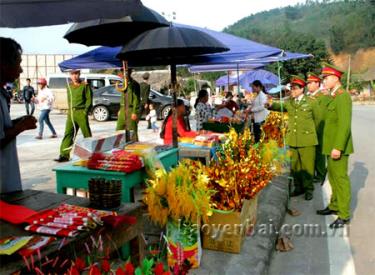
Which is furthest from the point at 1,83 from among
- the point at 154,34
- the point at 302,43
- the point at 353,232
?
the point at 302,43

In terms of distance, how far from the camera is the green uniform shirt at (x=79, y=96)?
7.56 m

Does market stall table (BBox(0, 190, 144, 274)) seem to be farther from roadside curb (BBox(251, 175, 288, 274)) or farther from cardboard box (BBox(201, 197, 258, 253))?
roadside curb (BBox(251, 175, 288, 274))

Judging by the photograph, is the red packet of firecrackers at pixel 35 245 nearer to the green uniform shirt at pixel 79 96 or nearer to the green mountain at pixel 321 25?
the green uniform shirt at pixel 79 96

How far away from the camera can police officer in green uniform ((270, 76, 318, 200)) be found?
578 centimetres

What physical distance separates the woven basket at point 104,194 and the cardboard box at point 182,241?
2.93 feet

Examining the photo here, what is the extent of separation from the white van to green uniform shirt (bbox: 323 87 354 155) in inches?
602

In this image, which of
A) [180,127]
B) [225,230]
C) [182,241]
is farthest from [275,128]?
[182,241]

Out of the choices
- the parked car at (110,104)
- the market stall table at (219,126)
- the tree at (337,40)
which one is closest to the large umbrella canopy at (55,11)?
the market stall table at (219,126)

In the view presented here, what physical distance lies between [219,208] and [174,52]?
2.25m

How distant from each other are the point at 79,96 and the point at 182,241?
506 centimetres

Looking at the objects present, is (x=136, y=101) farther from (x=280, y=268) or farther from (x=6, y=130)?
(x=6, y=130)

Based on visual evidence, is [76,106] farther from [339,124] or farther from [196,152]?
[339,124]

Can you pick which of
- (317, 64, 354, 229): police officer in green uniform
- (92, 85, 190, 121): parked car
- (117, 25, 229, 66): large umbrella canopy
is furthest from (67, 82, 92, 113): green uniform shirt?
(92, 85, 190, 121): parked car

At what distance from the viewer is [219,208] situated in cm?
362
